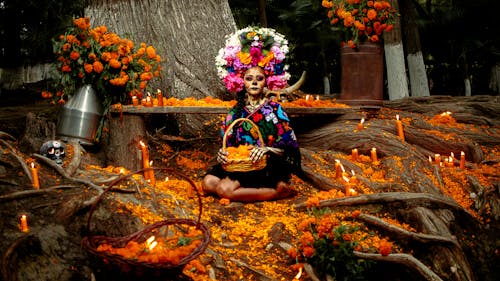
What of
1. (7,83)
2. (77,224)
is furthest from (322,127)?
(7,83)

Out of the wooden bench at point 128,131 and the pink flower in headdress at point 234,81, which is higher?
the pink flower in headdress at point 234,81

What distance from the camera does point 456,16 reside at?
18047 mm

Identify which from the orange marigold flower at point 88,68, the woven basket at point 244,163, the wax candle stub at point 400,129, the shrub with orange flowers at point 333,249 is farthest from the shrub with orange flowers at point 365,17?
the shrub with orange flowers at point 333,249

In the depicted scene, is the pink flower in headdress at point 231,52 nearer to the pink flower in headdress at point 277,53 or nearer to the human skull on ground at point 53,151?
the pink flower in headdress at point 277,53

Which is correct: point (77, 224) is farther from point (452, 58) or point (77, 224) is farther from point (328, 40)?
point (452, 58)

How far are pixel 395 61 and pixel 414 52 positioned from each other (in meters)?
1.87

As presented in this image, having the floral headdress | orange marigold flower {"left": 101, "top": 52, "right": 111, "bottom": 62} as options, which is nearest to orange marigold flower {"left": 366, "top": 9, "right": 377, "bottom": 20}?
the floral headdress

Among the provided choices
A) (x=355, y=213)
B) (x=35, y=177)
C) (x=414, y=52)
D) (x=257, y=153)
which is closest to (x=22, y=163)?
(x=35, y=177)

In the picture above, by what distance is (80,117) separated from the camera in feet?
23.4

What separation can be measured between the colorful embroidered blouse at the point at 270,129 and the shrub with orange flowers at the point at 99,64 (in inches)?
59.3

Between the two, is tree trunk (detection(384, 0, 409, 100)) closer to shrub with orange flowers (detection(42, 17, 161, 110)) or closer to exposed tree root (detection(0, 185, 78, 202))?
shrub with orange flowers (detection(42, 17, 161, 110))

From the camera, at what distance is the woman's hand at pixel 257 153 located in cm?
653

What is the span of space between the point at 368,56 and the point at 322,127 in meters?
1.32

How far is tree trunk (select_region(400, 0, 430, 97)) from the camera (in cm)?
1351
